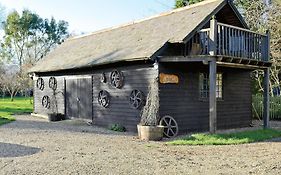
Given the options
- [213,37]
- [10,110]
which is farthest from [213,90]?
[10,110]

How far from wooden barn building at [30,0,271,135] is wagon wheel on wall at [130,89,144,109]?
0.04 m

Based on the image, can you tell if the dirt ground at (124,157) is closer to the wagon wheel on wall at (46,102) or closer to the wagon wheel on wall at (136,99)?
the wagon wheel on wall at (136,99)

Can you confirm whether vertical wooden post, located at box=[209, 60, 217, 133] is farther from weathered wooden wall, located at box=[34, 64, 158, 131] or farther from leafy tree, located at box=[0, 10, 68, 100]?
leafy tree, located at box=[0, 10, 68, 100]

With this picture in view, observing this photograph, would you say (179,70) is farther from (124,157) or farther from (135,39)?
(124,157)

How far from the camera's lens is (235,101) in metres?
16.3

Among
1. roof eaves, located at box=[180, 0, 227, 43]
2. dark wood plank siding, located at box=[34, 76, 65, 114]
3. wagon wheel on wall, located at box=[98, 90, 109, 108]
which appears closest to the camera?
roof eaves, located at box=[180, 0, 227, 43]

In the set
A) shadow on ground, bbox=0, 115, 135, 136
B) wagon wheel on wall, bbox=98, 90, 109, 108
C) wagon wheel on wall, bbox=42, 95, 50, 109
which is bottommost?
shadow on ground, bbox=0, 115, 135, 136

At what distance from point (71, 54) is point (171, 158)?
13.5m

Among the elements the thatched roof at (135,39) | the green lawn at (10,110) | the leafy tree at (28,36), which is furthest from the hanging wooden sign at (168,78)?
the leafy tree at (28,36)

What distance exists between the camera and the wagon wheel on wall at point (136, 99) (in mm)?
13625

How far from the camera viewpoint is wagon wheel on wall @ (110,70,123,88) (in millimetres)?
14722

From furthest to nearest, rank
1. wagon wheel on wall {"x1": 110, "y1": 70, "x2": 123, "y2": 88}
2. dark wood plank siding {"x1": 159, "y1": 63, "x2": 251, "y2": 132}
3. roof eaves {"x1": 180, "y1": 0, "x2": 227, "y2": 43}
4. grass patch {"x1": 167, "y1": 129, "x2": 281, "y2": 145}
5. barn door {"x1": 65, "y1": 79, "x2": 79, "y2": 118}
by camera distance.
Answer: barn door {"x1": 65, "y1": 79, "x2": 79, "y2": 118}
wagon wheel on wall {"x1": 110, "y1": 70, "x2": 123, "y2": 88}
dark wood plank siding {"x1": 159, "y1": 63, "x2": 251, "y2": 132}
roof eaves {"x1": 180, "y1": 0, "x2": 227, "y2": 43}
grass patch {"x1": 167, "y1": 129, "x2": 281, "y2": 145}

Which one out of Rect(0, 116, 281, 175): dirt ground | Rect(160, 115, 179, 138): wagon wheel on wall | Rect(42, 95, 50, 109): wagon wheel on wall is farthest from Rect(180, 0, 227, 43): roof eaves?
Rect(42, 95, 50, 109): wagon wheel on wall

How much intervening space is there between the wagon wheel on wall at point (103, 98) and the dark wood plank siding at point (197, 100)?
128 inches
